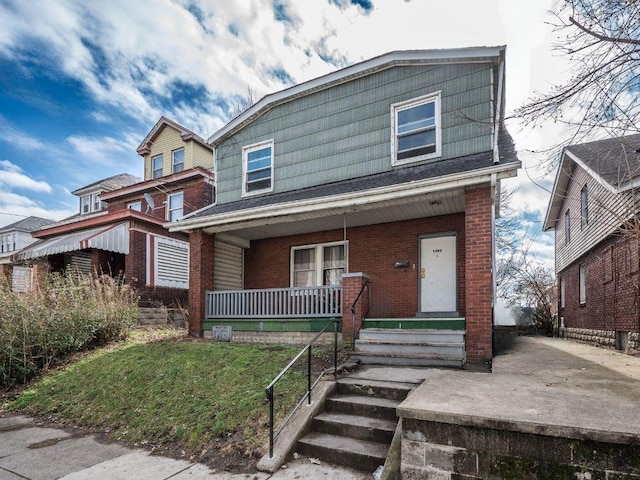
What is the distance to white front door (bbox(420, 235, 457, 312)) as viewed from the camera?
31.4 ft

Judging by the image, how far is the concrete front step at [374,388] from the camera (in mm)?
5176

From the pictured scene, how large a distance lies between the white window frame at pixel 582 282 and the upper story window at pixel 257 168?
1174cm

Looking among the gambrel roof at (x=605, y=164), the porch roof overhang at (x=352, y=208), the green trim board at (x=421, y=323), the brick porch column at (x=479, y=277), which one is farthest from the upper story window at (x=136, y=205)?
the gambrel roof at (x=605, y=164)

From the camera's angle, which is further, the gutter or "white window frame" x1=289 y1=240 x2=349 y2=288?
"white window frame" x1=289 y1=240 x2=349 y2=288

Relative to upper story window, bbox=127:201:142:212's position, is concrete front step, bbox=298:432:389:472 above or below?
below

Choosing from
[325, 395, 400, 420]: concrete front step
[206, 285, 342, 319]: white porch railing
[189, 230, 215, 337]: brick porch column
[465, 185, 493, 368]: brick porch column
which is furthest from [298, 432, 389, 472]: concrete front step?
[189, 230, 215, 337]: brick porch column

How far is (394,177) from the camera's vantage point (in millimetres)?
9086

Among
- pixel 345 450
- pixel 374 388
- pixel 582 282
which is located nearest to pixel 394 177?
pixel 374 388

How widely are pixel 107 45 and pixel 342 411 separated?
11767 mm

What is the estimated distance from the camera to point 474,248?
7.32 meters

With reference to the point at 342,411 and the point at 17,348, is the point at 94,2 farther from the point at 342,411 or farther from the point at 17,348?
the point at 342,411

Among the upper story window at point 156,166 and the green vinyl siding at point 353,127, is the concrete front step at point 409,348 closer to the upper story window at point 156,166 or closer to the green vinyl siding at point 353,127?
the green vinyl siding at point 353,127

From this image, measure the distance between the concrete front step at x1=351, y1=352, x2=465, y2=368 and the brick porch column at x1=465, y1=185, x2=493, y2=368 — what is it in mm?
406

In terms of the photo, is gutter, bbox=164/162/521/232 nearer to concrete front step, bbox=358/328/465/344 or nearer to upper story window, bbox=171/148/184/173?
concrete front step, bbox=358/328/465/344
